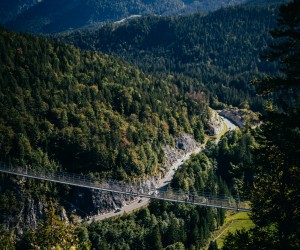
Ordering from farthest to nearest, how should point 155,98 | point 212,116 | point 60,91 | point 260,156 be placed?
point 212,116, point 155,98, point 60,91, point 260,156

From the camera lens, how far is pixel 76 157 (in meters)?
85.2

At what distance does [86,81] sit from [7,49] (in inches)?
961

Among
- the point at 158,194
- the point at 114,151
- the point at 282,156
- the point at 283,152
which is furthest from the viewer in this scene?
the point at 114,151

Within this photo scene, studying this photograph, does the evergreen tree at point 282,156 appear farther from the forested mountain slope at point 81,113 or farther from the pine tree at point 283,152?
the forested mountain slope at point 81,113

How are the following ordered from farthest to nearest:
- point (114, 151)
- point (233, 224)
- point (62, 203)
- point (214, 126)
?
point (214, 126)
point (114, 151)
point (62, 203)
point (233, 224)

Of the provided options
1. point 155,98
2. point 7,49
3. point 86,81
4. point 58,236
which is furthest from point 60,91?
point 58,236

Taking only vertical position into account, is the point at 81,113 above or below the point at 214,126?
above

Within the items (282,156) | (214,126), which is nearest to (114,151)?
(214,126)

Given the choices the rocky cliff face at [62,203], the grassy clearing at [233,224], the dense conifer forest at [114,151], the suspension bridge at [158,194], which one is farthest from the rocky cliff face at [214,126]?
the suspension bridge at [158,194]

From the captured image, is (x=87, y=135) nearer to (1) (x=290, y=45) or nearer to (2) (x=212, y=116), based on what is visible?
(2) (x=212, y=116)

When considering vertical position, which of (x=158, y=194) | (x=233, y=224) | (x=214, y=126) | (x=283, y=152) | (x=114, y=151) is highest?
(x=283, y=152)

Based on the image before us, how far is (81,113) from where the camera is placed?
3703 inches

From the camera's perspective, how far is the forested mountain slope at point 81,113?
83.0 meters

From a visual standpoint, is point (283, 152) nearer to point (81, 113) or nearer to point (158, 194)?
point (158, 194)
